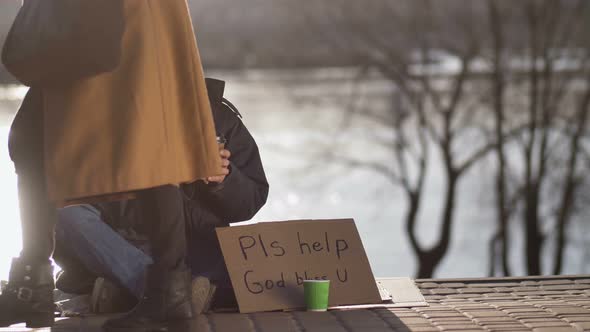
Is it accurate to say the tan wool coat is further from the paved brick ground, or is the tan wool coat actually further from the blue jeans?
the blue jeans

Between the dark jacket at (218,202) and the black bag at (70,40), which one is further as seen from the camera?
the dark jacket at (218,202)

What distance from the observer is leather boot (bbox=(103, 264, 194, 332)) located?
369cm

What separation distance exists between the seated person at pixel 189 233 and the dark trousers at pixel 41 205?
57cm

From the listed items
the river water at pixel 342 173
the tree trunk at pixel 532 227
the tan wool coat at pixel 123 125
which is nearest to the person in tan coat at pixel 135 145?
the tan wool coat at pixel 123 125

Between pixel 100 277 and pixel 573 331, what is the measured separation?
1.83 meters

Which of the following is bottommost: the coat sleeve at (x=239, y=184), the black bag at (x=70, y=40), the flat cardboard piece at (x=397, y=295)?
the flat cardboard piece at (x=397, y=295)

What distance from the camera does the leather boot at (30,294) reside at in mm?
3934

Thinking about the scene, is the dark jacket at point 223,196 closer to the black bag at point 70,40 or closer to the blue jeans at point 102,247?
the blue jeans at point 102,247

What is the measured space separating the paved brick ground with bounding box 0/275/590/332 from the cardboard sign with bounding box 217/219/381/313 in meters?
0.14

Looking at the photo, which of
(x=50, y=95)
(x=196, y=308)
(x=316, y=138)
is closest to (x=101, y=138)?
(x=50, y=95)

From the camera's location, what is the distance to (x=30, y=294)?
3939 millimetres

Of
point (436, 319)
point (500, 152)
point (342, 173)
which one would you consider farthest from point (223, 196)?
point (342, 173)

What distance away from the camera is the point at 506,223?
15391 mm

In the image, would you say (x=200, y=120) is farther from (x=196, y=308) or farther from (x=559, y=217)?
(x=559, y=217)
